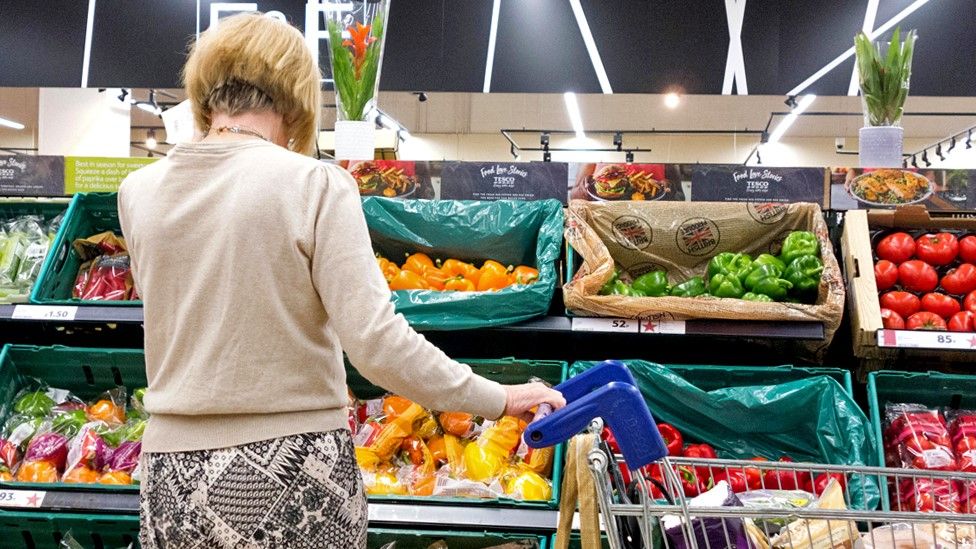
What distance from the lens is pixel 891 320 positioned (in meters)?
2.99

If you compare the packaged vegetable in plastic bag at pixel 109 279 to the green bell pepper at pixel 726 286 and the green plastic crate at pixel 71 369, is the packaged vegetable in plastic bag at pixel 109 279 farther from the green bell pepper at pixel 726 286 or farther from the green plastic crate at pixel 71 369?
the green bell pepper at pixel 726 286

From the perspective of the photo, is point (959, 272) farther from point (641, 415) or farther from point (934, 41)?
point (641, 415)

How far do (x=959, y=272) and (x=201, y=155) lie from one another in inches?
105

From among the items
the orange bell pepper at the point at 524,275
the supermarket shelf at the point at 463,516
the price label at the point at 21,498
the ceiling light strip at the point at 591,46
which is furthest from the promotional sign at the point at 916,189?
the price label at the point at 21,498

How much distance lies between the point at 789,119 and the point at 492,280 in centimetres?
1273

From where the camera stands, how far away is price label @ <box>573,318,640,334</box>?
2807mm

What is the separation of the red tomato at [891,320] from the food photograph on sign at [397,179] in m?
1.66

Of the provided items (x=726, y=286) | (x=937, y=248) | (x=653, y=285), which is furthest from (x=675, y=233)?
(x=937, y=248)

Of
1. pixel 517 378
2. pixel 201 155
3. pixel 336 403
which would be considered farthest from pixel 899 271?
pixel 201 155

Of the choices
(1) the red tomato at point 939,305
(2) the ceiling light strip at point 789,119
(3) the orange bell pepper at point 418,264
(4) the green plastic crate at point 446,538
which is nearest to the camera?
(4) the green plastic crate at point 446,538

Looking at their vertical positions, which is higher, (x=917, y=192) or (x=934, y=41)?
(x=934, y=41)

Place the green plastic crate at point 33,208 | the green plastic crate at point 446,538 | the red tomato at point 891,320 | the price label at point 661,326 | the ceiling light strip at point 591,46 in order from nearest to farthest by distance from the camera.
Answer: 1. the green plastic crate at point 446,538
2. the price label at point 661,326
3. the red tomato at point 891,320
4. the green plastic crate at point 33,208
5. the ceiling light strip at point 591,46

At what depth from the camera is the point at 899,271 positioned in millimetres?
3141

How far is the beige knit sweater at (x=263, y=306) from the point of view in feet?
4.95
